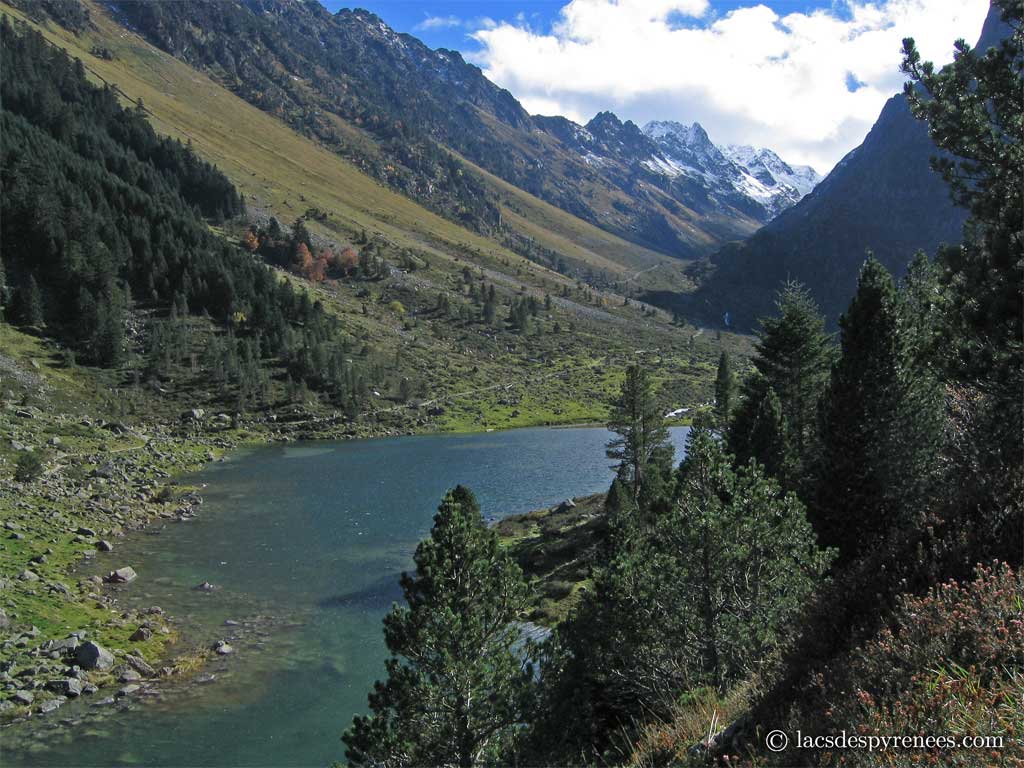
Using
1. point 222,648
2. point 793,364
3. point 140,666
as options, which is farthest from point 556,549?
point 140,666

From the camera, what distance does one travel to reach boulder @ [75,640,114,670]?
32375 mm

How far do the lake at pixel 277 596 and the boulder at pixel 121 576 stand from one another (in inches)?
36.7

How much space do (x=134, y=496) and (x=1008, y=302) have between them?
75.6 metres

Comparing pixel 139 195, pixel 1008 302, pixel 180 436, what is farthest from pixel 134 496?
pixel 139 195

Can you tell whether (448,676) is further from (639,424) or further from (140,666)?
(639,424)

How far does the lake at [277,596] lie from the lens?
91.9 feet

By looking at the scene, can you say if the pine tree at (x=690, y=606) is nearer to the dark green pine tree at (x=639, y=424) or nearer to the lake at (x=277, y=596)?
the lake at (x=277, y=596)

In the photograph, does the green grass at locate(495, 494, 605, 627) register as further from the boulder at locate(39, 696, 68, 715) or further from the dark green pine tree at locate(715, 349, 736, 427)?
the boulder at locate(39, 696, 68, 715)

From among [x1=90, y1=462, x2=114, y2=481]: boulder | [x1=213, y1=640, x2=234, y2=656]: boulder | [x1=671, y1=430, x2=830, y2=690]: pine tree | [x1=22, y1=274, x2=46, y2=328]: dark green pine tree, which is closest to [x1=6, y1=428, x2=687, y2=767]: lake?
[x1=213, y1=640, x2=234, y2=656]: boulder

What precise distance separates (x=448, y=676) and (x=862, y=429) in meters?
19.6

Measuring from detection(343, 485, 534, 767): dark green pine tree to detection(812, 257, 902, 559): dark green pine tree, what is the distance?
15346 millimetres

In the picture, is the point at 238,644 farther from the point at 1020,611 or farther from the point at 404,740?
the point at 1020,611

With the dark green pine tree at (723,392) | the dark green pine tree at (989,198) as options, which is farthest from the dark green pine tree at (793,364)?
the dark green pine tree at (989,198)

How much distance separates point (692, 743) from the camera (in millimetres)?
9617
